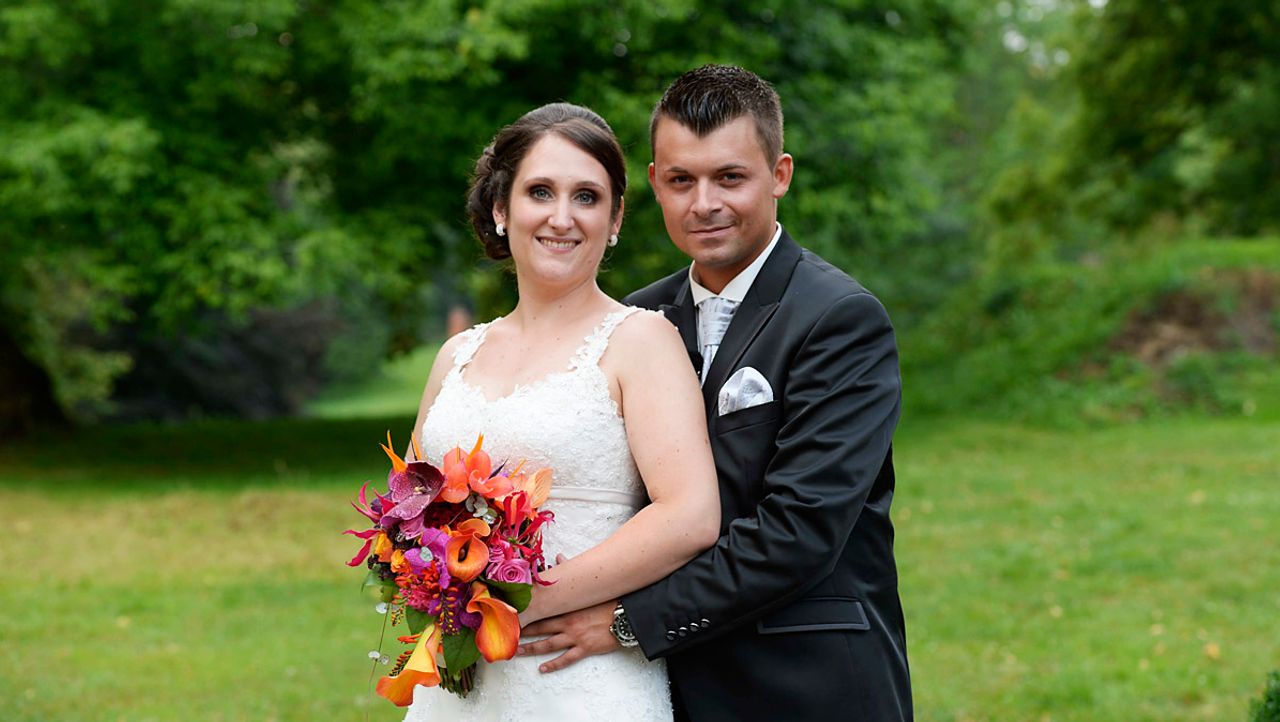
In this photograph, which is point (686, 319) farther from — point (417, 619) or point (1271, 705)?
point (1271, 705)

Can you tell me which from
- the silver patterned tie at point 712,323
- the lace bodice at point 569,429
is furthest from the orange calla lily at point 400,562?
the silver patterned tie at point 712,323

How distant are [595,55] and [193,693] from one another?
9.93m

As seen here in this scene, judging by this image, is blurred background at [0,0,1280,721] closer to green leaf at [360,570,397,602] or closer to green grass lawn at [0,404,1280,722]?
green grass lawn at [0,404,1280,722]

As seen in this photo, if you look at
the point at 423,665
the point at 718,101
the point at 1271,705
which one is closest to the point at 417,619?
the point at 423,665

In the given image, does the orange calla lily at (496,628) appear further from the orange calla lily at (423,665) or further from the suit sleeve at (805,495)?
the suit sleeve at (805,495)

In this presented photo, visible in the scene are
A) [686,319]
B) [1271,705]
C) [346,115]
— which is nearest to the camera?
[686,319]

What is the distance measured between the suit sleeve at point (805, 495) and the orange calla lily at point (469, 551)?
16.1 inches

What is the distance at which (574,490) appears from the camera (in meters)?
3.09

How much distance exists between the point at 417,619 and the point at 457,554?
23cm

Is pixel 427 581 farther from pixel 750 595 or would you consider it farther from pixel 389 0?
pixel 389 0

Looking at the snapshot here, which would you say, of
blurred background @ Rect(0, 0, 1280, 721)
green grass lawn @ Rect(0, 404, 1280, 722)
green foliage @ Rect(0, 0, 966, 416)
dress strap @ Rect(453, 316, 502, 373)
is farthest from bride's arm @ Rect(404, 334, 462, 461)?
green foliage @ Rect(0, 0, 966, 416)

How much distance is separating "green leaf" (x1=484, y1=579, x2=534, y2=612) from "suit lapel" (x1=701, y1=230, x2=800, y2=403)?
67 cm

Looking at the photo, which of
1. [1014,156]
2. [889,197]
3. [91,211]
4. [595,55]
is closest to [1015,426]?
[889,197]

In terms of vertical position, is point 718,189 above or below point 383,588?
above
